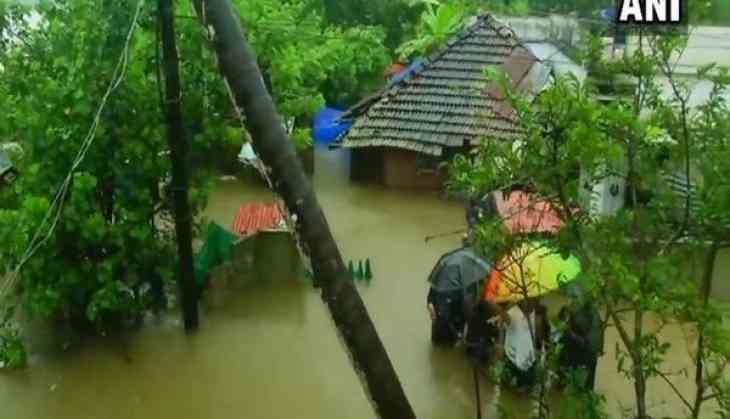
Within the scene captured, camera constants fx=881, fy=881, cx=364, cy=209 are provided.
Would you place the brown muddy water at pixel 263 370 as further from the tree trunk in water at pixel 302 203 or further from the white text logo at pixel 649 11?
the white text logo at pixel 649 11

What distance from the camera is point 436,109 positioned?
15344 mm

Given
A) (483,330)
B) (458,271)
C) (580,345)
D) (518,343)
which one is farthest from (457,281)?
(580,345)

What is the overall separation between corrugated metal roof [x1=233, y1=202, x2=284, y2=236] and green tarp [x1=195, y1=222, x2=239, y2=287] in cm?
53

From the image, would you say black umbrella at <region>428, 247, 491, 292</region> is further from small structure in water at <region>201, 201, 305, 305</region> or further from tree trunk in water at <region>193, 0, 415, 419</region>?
tree trunk in water at <region>193, 0, 415, 419</region>

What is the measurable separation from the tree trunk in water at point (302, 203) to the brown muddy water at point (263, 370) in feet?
7.48

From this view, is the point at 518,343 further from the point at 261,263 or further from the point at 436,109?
the point at 436,109

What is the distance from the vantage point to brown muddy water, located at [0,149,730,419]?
8633 mm

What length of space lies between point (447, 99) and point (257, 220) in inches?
193

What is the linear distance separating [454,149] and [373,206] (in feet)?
5.48

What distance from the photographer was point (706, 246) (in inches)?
193

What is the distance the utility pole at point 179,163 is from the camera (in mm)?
8750

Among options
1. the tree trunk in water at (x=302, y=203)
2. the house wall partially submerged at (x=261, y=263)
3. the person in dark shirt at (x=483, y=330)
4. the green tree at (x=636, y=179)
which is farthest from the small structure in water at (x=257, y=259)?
the green tree at (x=636, y=179)

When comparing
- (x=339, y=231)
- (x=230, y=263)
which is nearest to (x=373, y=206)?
(x=339, y=231)

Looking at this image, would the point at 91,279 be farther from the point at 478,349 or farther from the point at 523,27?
the point at 523,27
